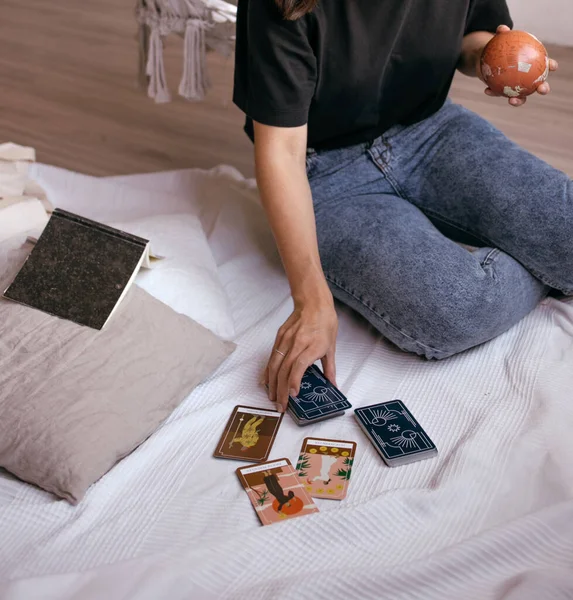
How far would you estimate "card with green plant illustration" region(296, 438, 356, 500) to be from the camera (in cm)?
113

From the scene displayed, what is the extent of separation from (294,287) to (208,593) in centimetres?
55

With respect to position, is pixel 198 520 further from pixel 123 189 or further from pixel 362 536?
pixel 123 189

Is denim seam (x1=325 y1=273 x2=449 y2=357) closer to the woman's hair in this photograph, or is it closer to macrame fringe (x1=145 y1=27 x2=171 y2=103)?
the woman's hair

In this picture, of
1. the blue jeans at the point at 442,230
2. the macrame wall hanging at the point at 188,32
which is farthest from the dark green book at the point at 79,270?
the macrame wall hanging at the point at 188,32

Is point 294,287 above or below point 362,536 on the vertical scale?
above

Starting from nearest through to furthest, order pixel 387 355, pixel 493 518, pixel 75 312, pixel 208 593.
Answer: pixel 208 593
pixel 493 518
pixel 75 312
pixel 387 355

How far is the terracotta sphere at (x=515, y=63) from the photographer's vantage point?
1473mm

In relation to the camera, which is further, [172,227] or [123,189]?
[123,189]

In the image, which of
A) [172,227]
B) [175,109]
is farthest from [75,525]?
[175,109]

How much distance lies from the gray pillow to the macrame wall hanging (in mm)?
1017

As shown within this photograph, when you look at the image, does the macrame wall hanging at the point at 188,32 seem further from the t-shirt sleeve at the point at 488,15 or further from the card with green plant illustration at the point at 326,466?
the card with green plant illustration at the point at 326,466

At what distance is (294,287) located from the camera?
1316mm

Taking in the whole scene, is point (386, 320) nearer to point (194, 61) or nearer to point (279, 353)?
point (279, 353)

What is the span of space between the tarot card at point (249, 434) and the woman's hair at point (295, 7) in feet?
2.29
